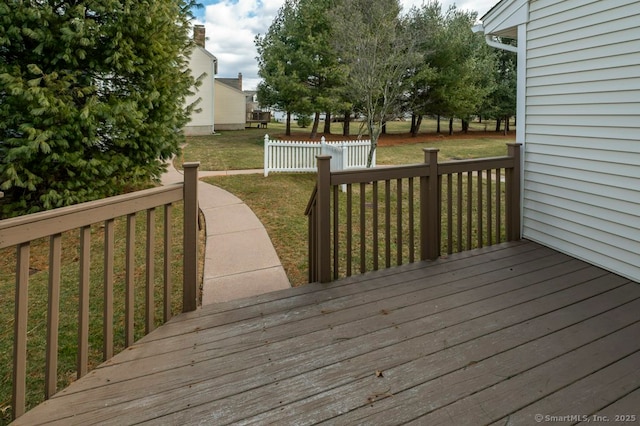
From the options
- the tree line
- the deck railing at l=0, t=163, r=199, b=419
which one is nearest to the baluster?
the deck railing at l=0, t=163, r=199, b=419

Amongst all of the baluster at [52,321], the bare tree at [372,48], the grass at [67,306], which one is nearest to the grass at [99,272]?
the grass at [67,306]

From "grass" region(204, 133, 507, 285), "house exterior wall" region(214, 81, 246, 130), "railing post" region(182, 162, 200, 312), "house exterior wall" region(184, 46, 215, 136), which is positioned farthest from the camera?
"house exterior wall" region(214, 81, 246, 130)

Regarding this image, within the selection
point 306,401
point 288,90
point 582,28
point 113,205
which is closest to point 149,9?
point 113,205

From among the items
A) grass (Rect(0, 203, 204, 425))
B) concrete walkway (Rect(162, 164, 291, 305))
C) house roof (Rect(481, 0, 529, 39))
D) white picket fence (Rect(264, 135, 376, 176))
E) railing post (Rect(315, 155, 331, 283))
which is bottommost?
grass (Rect(0, 203, 204, 425))

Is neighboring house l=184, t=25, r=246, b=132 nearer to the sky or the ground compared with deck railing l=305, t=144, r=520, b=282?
nearer to the sky

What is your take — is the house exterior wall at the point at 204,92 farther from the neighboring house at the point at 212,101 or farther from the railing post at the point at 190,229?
the railing post at the point at 190,229

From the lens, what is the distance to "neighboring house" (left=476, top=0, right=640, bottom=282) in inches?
125

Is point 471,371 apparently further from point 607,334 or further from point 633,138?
point 633,138

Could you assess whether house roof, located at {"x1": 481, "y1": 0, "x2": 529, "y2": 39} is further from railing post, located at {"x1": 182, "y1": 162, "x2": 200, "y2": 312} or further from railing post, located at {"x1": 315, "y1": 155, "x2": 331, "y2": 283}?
railing post, located at {"x1": 182, "y1": 162, "x2": 200, "y2": 312}

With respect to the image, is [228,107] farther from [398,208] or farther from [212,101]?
[398,208]

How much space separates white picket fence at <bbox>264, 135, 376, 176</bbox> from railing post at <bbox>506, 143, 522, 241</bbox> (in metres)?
4.78

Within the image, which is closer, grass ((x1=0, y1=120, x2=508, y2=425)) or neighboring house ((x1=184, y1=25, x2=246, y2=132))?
grass ((x1=0, y1=120, x2=508, y2=425))

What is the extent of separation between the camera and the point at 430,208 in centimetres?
Result: 357

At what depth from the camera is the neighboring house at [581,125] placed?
10.4 feet
